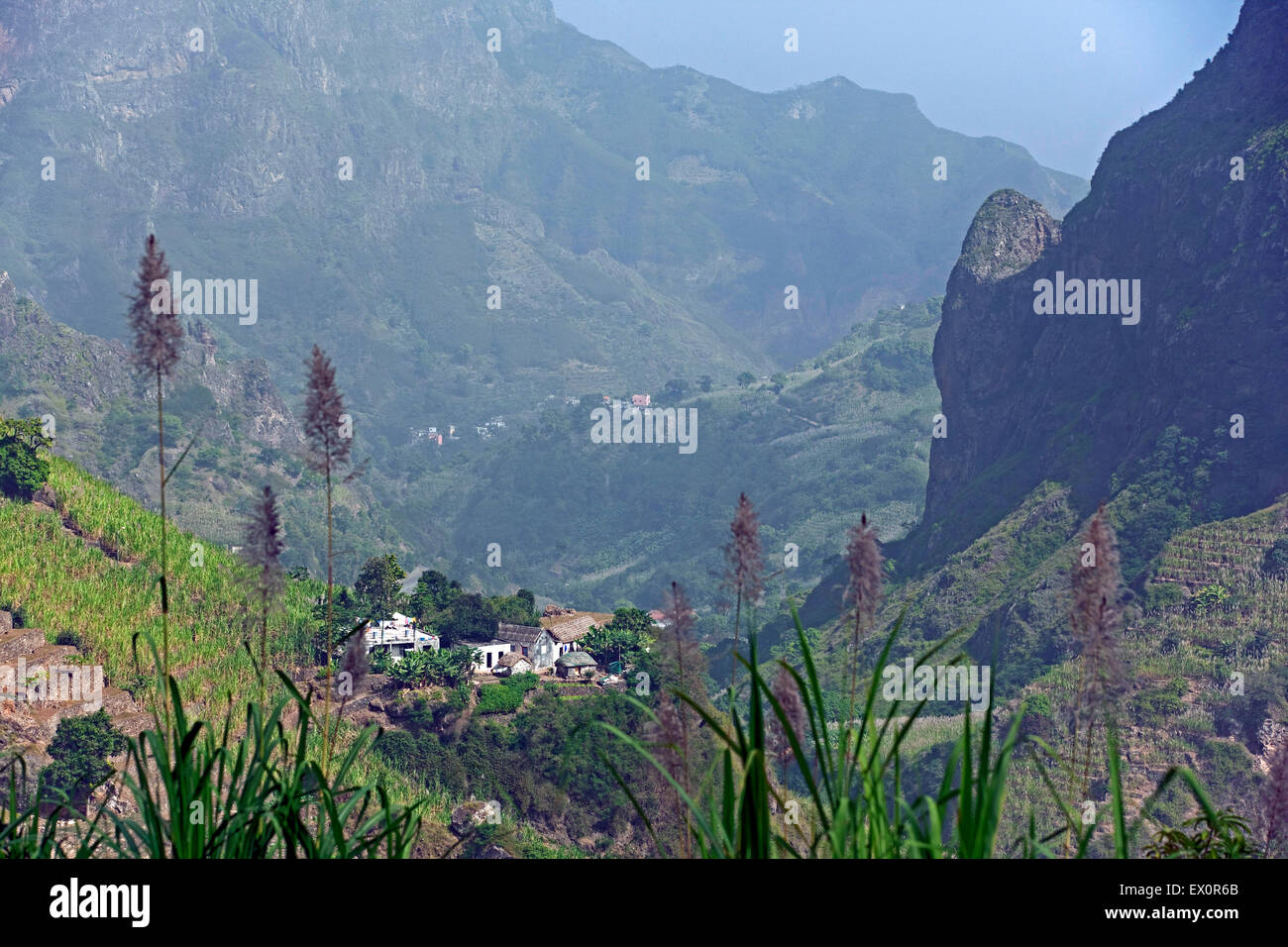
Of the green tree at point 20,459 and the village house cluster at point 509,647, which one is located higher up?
the green tree at point 20,459

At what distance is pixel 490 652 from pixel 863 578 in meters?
40.7

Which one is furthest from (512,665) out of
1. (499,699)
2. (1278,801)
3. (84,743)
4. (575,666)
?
(1278,801)

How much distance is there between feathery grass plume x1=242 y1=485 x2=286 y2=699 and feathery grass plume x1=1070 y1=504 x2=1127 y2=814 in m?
2.54

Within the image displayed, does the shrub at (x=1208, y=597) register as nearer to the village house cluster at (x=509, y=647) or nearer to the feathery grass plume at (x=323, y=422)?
the village house cluster at (x=509, y=647)

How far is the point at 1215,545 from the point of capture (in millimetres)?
65875

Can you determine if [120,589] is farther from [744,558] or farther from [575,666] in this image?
[744,558]

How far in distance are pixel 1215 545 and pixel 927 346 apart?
123 metres

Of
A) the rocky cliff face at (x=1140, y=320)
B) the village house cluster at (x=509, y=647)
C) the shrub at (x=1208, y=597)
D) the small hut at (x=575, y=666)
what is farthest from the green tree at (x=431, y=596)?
the rocky cliff face at (x=1140, y=320)

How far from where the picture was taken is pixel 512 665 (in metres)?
43.4

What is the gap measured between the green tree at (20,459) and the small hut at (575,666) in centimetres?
1678

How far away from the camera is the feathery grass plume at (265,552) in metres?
4.29

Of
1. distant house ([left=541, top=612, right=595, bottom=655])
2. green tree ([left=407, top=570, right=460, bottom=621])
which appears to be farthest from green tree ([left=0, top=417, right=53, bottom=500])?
distant house ([left=541, top=612, right=595, bottom=655])

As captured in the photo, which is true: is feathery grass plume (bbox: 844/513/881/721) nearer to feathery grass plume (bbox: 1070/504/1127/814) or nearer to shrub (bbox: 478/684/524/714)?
feathery grass plume (bbox: 1070/504/1127/814)
